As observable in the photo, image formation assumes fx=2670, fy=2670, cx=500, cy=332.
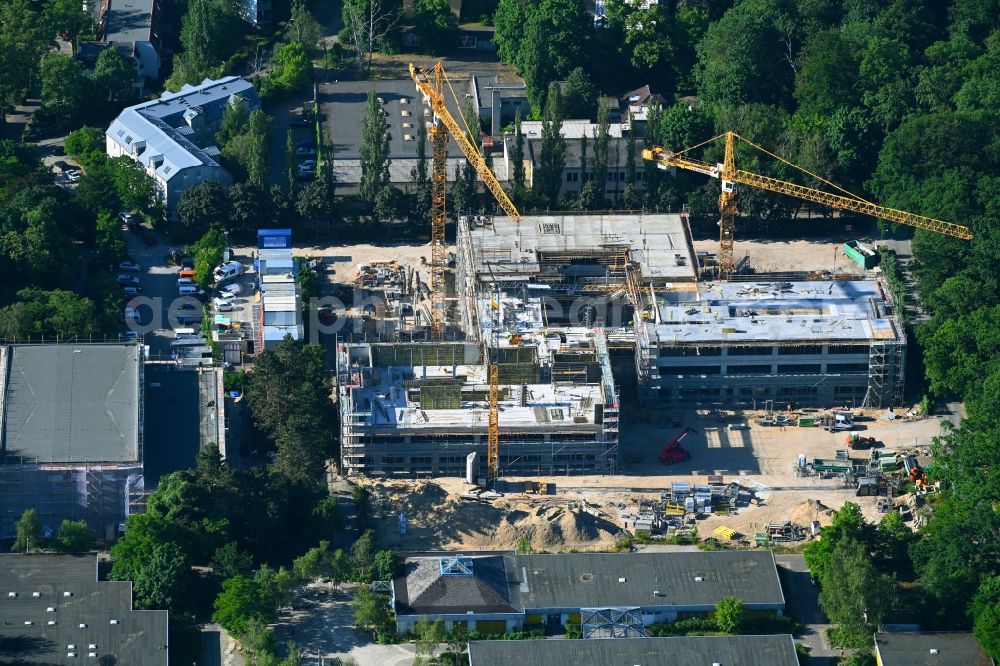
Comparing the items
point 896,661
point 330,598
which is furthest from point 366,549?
point 896,661

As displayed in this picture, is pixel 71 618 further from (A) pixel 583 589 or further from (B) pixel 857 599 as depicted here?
(B) pixel 857 599

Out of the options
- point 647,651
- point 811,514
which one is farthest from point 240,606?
point 811,514

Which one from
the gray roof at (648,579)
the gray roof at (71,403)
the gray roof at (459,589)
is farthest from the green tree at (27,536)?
the gray roof at (648,579)

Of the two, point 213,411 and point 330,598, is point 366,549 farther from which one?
point 213,411

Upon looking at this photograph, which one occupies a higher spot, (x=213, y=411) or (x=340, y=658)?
(x=213, y=411)

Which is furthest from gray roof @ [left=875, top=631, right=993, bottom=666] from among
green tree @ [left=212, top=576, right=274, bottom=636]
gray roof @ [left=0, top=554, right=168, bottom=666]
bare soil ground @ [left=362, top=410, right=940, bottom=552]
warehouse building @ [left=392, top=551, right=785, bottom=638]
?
gray roof @ [left=0, top=554, right=168, bottom=666]
